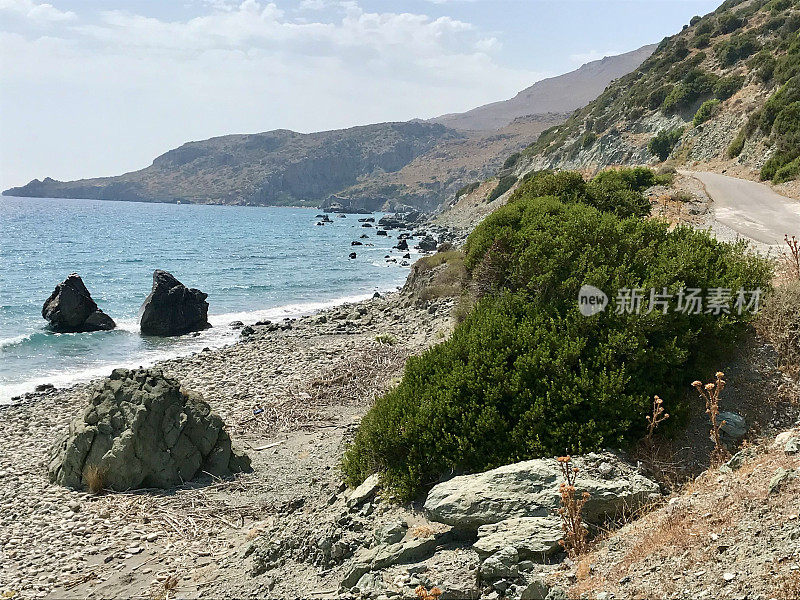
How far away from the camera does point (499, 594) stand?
481 cm

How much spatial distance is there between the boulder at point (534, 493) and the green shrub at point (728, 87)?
45.0 meters

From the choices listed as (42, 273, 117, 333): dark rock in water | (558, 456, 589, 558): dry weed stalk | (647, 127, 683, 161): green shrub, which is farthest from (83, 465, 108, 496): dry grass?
(647, 127, 683, 161): green shrub

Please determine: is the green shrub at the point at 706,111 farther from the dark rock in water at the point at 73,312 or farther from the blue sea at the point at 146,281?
the dark rock in water at the point at 73,312

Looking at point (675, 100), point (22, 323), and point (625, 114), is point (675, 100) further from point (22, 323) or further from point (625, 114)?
point (22, 323)

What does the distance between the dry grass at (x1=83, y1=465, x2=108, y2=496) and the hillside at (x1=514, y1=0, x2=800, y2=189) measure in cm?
2872

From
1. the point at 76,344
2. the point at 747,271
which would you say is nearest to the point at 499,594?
the point at 747,271

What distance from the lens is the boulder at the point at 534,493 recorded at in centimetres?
550

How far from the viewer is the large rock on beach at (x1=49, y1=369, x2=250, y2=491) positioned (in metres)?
10.6

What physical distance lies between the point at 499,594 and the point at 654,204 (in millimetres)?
21175

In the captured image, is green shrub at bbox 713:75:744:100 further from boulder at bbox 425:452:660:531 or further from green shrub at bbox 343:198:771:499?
boulder at bbox 425:452:660:531

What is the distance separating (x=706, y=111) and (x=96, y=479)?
143 ft

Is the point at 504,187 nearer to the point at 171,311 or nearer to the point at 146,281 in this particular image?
the point at 146,281

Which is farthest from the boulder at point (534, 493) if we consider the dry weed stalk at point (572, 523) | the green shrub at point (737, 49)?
the green shrub at point (737, 49)

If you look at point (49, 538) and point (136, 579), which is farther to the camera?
point (49, 538)
